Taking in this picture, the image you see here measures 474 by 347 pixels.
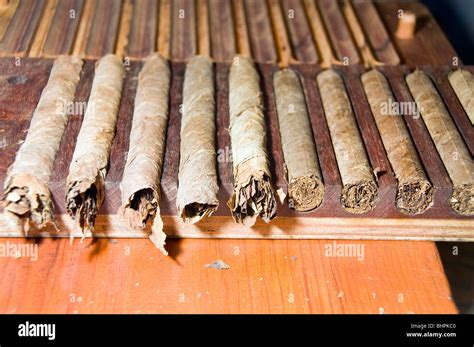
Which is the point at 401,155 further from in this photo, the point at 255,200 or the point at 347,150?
the point at 255,200

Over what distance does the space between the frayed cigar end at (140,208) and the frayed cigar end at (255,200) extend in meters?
0.24

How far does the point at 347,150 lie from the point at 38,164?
1.01 m

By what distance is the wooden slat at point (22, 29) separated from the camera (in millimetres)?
2703

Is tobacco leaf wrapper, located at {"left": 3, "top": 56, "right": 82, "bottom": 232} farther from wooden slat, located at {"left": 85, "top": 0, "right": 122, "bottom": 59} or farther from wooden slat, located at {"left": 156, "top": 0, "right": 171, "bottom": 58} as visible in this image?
wooden slat, located at {"left": 156, "top": 0, "right": 171, "bottom": 58}

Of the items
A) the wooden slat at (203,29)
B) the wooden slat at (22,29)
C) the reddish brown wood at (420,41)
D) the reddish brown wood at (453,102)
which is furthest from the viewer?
the reddish brown wood at (420,41)

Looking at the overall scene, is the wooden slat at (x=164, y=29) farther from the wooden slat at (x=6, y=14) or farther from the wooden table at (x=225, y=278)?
the wooden table at (x=225, y=278)

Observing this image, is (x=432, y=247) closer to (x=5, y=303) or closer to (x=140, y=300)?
(x=140, y=300)

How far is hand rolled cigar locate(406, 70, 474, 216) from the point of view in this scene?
2.12m

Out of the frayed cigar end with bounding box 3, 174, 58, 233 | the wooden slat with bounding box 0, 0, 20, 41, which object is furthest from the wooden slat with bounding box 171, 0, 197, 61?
the frayed cigar end with bounding box 3, 174, 58, 233

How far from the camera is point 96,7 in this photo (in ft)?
10.1

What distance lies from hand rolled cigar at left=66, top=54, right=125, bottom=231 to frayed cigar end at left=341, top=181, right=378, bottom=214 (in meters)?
0.77

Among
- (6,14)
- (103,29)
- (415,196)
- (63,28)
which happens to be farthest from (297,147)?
(6,14)

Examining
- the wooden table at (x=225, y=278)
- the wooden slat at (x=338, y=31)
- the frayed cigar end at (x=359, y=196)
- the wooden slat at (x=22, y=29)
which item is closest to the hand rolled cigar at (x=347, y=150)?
the frayed cigar end at (x=359, y=196)

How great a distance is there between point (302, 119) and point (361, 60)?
630mm
